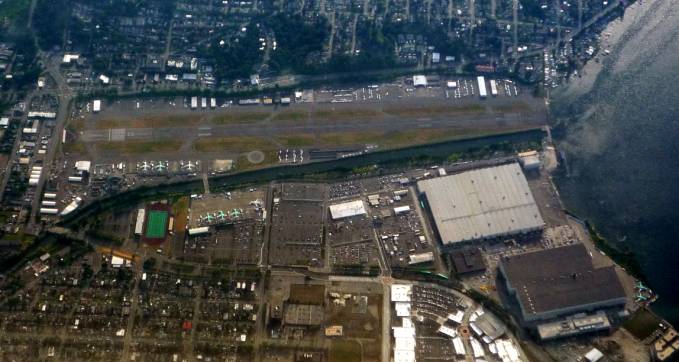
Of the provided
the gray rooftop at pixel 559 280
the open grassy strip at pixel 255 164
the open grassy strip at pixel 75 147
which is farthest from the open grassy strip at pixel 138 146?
the gray rooftop at pixel 559 280

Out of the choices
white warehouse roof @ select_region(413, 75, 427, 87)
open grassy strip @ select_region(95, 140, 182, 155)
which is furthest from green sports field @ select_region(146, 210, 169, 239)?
white warehouse roof @ select_region(413, 75, 427, 87)

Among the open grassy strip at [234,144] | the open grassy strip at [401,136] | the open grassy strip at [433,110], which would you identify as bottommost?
the open grassy strip at [234,144]

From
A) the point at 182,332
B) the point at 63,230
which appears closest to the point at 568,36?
the point at 182,332

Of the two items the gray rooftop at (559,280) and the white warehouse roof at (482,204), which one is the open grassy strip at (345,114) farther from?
the gray rooftop at (559,280)

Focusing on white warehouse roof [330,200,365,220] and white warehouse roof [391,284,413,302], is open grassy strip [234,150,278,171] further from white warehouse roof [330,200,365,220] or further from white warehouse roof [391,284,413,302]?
white warehouse roof [391,284,413,302]

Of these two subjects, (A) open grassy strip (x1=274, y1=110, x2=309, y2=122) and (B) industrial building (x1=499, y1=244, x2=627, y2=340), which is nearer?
(B) industrial building (x1=499, y1=244, x2=627, y2=340)

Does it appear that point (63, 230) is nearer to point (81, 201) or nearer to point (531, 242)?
point (81, 201)
